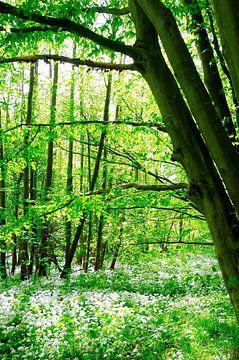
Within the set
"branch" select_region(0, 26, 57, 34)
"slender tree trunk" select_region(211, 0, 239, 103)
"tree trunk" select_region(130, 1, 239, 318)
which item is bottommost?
"tree trunk" select_region(130, 1, 239, 318)

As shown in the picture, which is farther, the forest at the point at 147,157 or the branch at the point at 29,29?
the branch at the point at 29,29

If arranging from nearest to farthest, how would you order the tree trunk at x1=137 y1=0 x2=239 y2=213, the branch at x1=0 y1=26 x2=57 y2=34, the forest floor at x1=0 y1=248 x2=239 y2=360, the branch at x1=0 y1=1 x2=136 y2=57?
the tree trunk at x1=137 y1=0 x2=239 y2=213
the branch at x1=0 y1=1 x2=136 y2=57
the branch at x1=0 y1=26 x2=57 y2=34
the forest floor at x1=0 y1=248 x2=239 y2=360

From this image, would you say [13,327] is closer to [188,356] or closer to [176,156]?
[188,356]

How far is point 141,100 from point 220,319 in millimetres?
8791

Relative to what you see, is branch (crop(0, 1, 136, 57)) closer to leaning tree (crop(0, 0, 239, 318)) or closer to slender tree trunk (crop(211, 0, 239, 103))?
leaning tree (crop(0, 0, 239, 318))

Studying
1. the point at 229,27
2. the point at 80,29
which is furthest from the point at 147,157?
the point at 229,27

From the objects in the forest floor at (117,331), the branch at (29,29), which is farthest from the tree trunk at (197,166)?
the forest floor at (117,331)

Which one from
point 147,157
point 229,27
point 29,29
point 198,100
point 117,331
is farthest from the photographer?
point 147,157

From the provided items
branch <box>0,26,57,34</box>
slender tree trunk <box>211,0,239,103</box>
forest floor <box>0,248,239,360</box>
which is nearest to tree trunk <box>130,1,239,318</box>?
slender tree trunk <box>211,0,239,103</box>

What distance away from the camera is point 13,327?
6230mm

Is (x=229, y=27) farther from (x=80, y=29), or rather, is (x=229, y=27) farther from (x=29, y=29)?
(x=29, y=29)

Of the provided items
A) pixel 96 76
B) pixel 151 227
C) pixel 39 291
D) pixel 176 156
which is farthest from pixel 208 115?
pixel 96 76

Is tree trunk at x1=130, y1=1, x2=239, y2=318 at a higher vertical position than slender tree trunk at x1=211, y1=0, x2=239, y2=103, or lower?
lower

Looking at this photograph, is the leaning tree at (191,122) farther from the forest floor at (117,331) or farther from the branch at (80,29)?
the forest floor at (117,331)
